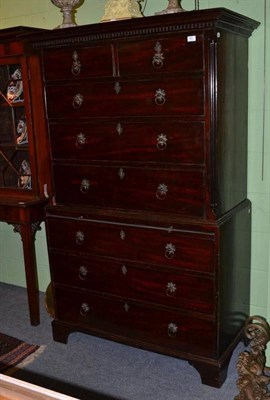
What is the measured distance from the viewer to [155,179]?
233 centimetres

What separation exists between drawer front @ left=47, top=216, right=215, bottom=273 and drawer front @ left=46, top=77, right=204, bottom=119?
59 centimetres

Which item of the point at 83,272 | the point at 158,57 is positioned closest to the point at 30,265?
the point at 83,272

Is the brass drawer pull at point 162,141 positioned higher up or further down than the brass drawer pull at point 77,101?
further down

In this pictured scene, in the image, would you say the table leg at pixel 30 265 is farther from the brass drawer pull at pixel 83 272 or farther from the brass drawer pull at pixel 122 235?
the brass drawer pull at pixel 122 235

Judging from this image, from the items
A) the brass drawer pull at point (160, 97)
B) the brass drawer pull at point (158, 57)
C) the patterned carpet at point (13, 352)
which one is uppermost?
the brass drawer pull at point (158, 57)

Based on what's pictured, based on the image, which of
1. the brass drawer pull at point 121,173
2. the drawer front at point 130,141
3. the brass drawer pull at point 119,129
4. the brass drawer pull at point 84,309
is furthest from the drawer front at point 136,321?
the brass drawer pull at point 119,129

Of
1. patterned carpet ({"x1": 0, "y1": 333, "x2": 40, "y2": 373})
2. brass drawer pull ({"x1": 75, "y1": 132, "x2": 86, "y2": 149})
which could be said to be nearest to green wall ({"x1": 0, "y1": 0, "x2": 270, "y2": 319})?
brass drawer pull ({"x1": 75, "y1": 132, "x2": 86, "y2": 149})

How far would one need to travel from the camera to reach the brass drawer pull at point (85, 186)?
2.57 m

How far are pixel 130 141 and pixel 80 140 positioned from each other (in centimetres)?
32

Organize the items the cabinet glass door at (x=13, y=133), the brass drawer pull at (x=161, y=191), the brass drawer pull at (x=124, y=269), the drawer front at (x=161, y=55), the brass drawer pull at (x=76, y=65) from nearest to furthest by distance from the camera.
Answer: the drawer front at (x=161, y=55) < the brass drawer pull at (x=161, y=191) < the brass drawer pull at (x=76, y=65) < the brass drawer pull at (x=124, y=269) < the cabinet glass door at (x=13, y=133)

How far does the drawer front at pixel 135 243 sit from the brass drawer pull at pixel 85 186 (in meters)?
0.16

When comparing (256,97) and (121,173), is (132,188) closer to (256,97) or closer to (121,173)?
(121,173)

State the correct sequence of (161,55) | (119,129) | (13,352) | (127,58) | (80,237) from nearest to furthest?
(161,55), (127,58), (119,129), (80,237), (13,352)

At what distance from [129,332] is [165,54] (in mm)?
1500
